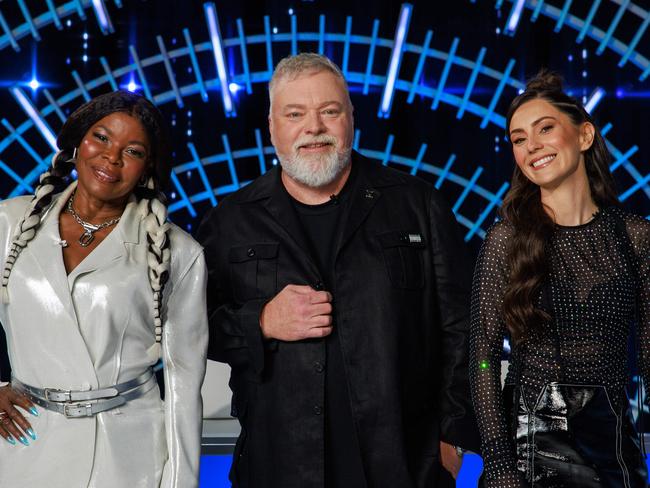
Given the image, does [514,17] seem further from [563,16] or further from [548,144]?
[548,144]

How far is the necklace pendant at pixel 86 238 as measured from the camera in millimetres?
2299

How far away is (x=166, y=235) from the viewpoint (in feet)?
7.70

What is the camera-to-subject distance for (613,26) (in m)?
4.41

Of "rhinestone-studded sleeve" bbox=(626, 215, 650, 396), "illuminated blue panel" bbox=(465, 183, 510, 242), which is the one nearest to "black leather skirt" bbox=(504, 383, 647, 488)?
"rhinestone-studded sleeve" bbox=(626, 215, 650, 396)

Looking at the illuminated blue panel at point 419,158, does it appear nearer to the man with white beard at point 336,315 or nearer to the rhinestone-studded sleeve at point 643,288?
the man with white beard at point 336,315

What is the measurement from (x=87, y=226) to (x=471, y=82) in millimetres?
2598

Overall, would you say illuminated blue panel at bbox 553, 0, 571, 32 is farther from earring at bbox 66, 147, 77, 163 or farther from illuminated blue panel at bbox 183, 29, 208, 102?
earring at bbox 66, 147, 77, 163

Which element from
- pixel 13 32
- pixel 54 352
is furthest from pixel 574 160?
pixel 13 32

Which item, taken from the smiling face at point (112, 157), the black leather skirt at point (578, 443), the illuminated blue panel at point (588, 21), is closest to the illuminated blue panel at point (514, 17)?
the illuminated blue panel at point (588, 21)

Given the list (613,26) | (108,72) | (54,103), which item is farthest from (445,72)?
(54,103)

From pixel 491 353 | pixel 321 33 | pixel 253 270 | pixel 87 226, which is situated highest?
pixel 321 33

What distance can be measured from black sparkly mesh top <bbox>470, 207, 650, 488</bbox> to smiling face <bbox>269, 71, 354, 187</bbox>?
0.63 metres

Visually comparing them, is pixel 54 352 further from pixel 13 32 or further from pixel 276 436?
pixel 13 32

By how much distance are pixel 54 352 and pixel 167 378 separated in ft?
1.00
